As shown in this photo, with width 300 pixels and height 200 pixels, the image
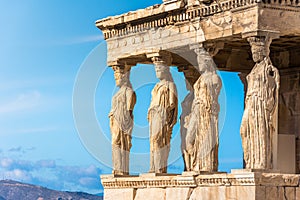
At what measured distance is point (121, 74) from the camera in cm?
3250

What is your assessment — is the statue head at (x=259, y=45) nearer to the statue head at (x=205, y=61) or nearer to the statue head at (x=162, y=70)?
the statue head at (x=205, y=61)

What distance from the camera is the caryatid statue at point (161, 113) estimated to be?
31000mm

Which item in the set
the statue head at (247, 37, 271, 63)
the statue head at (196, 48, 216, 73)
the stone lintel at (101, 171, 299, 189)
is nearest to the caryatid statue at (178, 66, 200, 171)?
the stone lintel at (101, 171, 299, 189)

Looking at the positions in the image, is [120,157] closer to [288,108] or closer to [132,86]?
[132,86]

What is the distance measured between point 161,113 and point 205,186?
2681mm

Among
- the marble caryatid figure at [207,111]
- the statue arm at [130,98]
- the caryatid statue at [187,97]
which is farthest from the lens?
the statue arm at [130,98]

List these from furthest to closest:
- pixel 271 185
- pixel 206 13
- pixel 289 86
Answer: pixel 289 86 < pixel 206 13 < pixel 271 185

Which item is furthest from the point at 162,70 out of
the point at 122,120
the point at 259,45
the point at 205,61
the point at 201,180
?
the point at 259,45

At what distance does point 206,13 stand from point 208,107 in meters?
1.93

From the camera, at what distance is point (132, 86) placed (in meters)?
32.6

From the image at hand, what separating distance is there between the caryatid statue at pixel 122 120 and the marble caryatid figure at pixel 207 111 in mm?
3013

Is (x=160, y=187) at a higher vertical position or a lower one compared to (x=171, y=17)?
lower

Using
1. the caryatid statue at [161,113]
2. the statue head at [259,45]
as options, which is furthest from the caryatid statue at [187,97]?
the statue head at [259,45]

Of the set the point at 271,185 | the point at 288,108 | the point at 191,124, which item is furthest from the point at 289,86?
the point at 271,185
